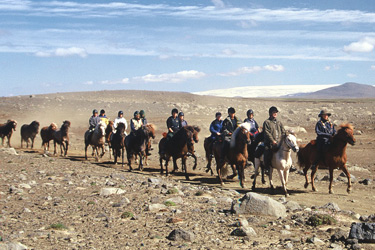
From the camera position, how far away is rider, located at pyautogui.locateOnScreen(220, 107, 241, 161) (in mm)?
14875

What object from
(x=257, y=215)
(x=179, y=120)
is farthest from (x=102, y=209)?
(x=179, y=120)

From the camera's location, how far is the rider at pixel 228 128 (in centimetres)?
1488

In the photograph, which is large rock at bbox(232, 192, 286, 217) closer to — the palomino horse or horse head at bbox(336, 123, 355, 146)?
the palomino horse

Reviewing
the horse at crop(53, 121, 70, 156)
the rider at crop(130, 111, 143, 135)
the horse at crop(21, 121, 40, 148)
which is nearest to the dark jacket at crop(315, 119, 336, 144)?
the rider at crop(130, 111, 143, 135)

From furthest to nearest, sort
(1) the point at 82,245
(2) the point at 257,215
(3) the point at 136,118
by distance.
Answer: (3) the point at 136,118, (2) the point at 257,215, (1) the point at 82,245

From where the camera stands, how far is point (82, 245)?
7277mm

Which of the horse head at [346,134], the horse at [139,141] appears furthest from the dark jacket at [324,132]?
the horse at [139,141]

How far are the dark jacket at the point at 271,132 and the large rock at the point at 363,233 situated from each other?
5.72 metres

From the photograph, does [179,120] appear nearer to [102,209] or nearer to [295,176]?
[295,176]

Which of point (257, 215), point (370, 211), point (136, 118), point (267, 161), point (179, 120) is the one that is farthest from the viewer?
point (136, 118)

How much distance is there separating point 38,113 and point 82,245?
59.3 meters

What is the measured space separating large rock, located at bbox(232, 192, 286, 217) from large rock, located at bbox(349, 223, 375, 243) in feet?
6.19

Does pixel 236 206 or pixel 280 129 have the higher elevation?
pixel 280 129

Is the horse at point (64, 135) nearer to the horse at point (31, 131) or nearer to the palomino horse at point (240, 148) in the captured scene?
the horse at point (31, 131)
